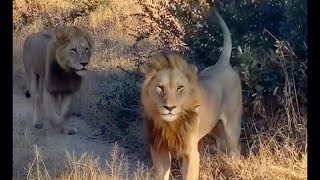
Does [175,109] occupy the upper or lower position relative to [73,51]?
lower

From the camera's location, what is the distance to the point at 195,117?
3.87 metres

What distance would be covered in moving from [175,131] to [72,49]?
1.43 metres

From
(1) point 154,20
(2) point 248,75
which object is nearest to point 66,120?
(1) point 154,20

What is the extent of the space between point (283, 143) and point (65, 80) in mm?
1661

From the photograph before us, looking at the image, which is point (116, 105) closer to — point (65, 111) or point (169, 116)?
point (65, 111)

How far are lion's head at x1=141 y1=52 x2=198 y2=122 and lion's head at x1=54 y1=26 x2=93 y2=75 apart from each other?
4.26 feet


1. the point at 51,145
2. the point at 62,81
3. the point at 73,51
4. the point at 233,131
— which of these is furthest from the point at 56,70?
the point at 233,131

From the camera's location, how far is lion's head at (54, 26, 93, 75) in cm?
503

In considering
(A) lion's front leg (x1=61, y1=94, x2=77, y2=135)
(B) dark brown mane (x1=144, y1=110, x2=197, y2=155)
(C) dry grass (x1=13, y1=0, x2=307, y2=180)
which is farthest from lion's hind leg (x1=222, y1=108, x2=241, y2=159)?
(A) lion's front leg (x1=61, y1=94, x2=77, y2=135)

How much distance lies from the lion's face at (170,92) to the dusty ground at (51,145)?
0.93m

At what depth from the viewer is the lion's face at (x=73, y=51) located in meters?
5.03

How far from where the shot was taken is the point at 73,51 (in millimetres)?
5031

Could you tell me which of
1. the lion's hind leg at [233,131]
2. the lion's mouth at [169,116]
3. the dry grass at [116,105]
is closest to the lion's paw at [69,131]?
the dry grass at [116,105]

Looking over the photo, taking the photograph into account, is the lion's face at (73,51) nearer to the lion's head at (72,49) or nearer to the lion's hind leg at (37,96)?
the lion's head at (72,49)
